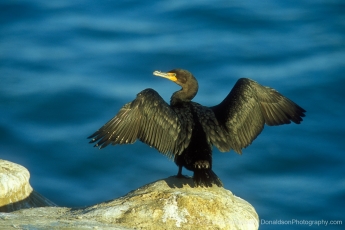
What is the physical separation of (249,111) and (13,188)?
2799 mm

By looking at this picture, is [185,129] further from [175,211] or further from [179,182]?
[175,211]

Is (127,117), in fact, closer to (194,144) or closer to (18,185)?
(194,144)

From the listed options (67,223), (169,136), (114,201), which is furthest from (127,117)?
(67,223)

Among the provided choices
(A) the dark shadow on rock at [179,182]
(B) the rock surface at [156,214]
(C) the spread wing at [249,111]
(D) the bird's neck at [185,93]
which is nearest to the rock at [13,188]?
(B) the rock surface at [156,214]

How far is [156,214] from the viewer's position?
24.0ft

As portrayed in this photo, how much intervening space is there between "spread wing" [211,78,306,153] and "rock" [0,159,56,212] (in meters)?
2.29

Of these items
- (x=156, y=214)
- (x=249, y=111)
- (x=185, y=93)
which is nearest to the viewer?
(x=156, y=214)

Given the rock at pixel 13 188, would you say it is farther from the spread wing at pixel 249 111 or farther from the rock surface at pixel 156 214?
the spread wing at pixel 249 111

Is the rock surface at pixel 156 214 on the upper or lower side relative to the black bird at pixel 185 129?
lower

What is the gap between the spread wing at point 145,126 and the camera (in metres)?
8.41

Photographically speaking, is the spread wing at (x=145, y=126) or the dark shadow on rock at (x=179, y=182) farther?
the spread wing at (x=145, y=126)

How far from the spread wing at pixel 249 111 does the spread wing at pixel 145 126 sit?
2.12 ft

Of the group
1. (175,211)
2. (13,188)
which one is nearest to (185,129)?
(175,211)

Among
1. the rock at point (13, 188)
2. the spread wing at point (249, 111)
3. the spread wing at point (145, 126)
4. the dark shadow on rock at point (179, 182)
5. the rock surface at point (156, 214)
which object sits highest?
the spread wing at point (249, 111)
